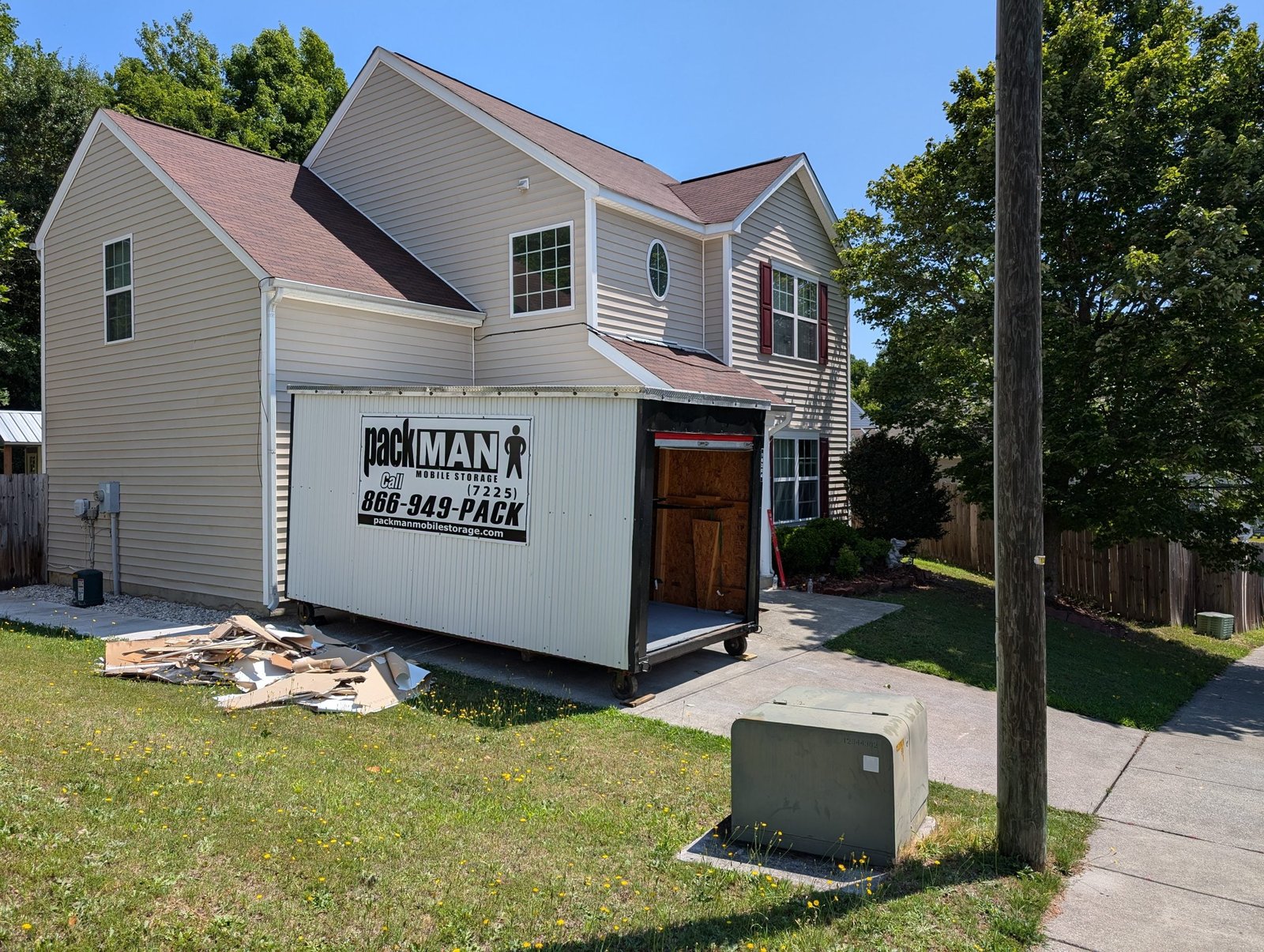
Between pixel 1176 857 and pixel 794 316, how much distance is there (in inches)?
523

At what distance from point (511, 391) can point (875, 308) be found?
34.2 feet

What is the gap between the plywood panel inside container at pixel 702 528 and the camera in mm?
10805

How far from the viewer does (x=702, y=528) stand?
37.0 ft

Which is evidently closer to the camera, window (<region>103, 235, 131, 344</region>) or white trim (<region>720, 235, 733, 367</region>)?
window (<region>103, 235, 131, 344</region>)

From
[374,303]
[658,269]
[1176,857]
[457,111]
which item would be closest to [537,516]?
[374,303]

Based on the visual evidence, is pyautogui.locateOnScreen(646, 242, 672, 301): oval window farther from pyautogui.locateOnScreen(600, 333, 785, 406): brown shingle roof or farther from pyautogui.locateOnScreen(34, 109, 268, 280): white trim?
pyautogui.locateOnScreen(34, 109, 268, 280): white trim

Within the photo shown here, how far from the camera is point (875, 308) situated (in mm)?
17078

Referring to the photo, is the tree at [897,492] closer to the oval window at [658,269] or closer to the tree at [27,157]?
the oval window at [658,269]

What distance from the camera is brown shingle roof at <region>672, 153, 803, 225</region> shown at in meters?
15.7

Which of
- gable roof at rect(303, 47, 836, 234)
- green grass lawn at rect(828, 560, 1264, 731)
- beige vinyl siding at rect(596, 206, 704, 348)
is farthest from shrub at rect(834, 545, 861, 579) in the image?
gable roof at rect(303, 47, 836, 234)

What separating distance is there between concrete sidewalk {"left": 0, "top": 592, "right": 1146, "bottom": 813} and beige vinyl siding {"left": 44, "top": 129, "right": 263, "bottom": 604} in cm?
142

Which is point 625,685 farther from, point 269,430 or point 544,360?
point 544,360

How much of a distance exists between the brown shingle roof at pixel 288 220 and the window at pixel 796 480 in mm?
6673

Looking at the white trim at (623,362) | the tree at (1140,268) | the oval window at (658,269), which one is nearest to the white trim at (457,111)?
the oval window at (658,269)
